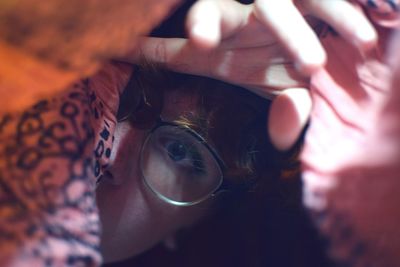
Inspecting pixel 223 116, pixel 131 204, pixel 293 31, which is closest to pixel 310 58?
pixel 293 31

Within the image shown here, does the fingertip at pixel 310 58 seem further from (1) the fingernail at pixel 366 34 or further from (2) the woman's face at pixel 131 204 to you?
(2) the woman's face at pixel 131 204

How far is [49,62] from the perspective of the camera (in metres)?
0.25

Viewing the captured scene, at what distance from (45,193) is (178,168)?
0.69ft

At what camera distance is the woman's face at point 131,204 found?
0.48m

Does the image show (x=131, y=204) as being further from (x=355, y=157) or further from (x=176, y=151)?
(x=355, y=157)

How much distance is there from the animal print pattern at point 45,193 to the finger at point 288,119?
137 millimetres

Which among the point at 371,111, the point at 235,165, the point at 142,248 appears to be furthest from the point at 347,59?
the point at 142,248

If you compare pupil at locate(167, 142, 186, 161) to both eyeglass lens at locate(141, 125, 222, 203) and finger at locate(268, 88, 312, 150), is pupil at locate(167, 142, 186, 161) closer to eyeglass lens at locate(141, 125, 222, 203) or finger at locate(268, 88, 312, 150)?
eyeglass lens at locate(141, 125, 222, 203)

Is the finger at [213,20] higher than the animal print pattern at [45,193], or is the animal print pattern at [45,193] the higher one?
the finger at [213,20]

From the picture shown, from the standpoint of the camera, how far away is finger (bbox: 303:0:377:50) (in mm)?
313

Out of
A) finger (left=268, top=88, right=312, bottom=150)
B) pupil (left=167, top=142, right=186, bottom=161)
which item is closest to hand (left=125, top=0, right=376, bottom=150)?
finger (left=268, top=88, right=312, bottom=150)

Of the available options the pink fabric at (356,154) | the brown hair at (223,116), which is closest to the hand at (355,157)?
the pink fabric at (356,154)

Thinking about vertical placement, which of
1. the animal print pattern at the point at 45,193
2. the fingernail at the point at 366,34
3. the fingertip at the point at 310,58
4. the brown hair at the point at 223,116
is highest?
the fingernail at the point at 366,34

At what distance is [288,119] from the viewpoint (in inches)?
12.7
